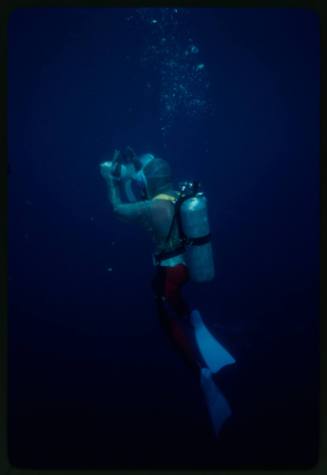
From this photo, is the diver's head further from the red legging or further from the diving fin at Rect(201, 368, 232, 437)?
the diving fin at Rect(201, 368, 232, 437)

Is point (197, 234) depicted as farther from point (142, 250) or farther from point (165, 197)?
point (142, 250)

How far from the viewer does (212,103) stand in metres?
5.87

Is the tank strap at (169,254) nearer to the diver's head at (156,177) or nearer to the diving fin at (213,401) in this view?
the diver's head at (156,177)

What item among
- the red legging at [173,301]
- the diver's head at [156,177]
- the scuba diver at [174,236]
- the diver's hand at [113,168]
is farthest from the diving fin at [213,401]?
the diver's hand at [113,168]

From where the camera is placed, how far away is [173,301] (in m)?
3.94

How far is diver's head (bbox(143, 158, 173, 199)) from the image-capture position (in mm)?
3820

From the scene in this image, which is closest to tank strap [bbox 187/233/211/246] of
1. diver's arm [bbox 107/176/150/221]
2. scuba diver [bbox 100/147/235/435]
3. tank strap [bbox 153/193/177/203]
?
scuba diver [bbox 100/147/235/435]

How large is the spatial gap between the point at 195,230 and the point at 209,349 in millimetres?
1108

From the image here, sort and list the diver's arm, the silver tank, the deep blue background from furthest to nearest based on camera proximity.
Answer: the deep blue background
the diver's arm
the silver tank

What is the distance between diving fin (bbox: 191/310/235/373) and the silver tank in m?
0.55

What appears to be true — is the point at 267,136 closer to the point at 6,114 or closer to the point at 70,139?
the point at 70,139

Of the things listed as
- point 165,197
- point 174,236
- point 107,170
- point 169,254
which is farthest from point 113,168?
point 169,254

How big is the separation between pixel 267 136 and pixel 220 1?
9.21ft

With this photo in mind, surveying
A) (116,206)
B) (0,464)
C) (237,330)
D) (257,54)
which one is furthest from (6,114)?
(237,330)
